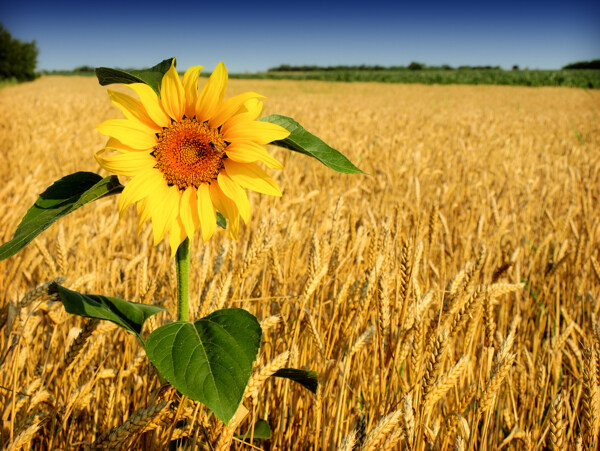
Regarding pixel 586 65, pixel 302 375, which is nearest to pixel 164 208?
pixel 302 375

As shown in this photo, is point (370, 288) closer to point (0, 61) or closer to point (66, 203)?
point (66, 203)

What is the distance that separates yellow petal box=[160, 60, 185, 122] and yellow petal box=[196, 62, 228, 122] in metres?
0.03

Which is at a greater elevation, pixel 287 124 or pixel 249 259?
pixel 287 124

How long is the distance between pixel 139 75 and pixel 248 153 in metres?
0.25

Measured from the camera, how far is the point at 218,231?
2.80 m

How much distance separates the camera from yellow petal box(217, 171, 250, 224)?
849 millimetres

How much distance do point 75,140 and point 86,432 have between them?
18.1ft

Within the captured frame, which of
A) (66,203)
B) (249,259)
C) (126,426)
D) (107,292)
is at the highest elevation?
(66,203)

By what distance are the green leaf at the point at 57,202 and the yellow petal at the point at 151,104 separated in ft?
0.45

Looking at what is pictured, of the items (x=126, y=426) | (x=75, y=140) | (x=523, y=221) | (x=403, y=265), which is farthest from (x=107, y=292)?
(x=75, y=140)

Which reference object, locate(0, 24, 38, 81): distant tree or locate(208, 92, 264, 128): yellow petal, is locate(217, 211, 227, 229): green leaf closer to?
locate(208, 92, 264, 128): yellow petal

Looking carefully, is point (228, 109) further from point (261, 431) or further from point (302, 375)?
point (261, 431)

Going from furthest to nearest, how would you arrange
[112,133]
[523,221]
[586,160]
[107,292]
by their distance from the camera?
[586,160], [523,221], [107,292], [112,133]

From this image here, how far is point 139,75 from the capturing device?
33.4 inches
